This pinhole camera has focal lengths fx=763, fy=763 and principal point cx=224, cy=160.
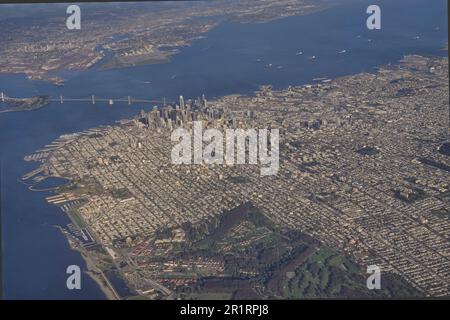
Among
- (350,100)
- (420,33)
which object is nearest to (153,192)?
(350,100)

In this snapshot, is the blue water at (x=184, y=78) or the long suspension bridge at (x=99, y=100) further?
the long suspension bridge at (x=99, y=100)

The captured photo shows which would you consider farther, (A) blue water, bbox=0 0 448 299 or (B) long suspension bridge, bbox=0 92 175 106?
(B) long suspension bridge, bbox=0 92 175 106
